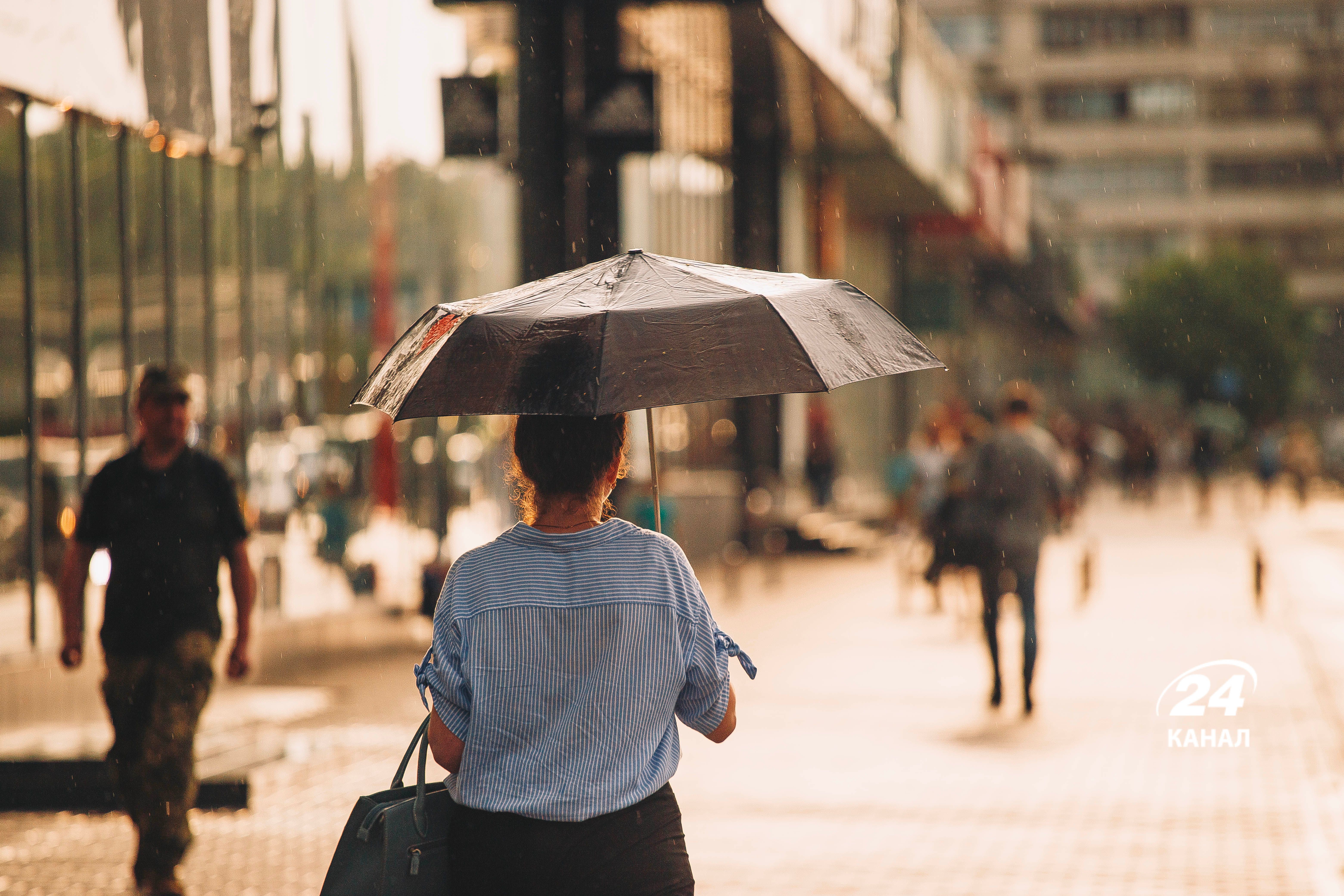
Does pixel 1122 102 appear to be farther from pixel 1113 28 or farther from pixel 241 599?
pixel 241 599

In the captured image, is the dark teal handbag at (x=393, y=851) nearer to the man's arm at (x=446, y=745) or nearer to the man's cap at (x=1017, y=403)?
the man's arm at (x=446, y=745)

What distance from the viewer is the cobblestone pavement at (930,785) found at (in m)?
6.19

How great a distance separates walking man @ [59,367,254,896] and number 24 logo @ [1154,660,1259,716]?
610cm

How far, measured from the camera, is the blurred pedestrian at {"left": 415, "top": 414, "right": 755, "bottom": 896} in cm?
288

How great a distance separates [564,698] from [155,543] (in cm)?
307

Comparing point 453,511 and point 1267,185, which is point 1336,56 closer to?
point 1267,185

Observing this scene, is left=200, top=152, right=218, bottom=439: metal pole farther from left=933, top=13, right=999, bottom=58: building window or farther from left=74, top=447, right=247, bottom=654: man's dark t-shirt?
left=933, top=13, right=999, bottom=58: building window

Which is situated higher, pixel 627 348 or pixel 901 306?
pixel 901 306

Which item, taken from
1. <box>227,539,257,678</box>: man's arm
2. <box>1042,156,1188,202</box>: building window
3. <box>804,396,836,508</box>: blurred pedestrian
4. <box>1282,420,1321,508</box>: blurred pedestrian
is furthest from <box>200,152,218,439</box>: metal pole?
<box>1042,156,1188,202</box>: building window

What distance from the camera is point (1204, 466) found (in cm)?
3241

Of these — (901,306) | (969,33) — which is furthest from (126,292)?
(969,33)

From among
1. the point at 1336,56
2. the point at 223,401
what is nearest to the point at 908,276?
the point at 223,401

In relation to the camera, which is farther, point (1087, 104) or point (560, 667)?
point (1087, 104)

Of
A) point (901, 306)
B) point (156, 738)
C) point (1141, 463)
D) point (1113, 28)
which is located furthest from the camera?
point (1113, 28)
